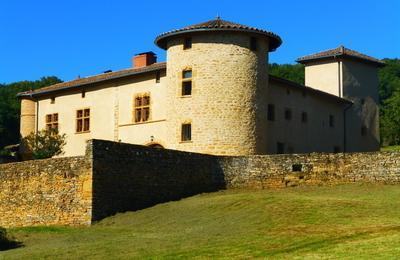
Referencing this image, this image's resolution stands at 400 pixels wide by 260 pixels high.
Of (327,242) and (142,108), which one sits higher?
(142,108)

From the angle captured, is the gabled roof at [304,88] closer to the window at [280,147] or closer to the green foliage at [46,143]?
the window at [280,147]

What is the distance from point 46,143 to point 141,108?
6.82 m

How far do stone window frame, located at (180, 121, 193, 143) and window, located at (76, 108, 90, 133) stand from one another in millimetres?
10513

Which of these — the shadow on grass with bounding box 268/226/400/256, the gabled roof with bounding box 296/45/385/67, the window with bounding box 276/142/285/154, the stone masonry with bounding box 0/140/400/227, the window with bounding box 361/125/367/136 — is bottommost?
the shadow on grass with bounding box 268/226/400/256

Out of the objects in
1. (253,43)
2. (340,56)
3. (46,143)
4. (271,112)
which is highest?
(340,56)

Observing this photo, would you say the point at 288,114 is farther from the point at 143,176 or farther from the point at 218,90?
the point at 143,176

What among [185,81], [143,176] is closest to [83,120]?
[185,81]

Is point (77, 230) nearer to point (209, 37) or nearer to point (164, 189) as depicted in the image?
point (164, 189)

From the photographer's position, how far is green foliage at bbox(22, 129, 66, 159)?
44344mm

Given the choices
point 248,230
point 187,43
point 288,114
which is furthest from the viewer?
point 288,114

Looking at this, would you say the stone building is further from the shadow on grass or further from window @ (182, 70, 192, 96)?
the shadow on grass

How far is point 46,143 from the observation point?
4509cm

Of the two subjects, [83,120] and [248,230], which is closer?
[248,230]

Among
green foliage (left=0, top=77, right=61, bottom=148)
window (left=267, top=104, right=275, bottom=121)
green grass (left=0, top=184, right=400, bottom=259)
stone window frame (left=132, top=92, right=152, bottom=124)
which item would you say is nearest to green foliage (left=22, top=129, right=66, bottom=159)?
stone window frame (left=132, top=92, right=152, bottom=124)
